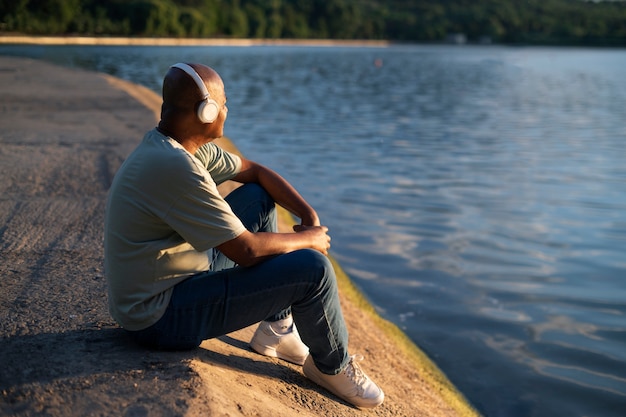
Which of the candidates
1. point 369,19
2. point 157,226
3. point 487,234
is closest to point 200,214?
point 157,226

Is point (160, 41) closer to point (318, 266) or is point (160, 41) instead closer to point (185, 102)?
point (185, 102)

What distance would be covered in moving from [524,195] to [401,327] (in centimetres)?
542

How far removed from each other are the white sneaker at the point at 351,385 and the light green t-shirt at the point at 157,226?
797mm

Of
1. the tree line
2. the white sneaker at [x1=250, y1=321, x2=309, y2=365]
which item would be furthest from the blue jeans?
the tree line

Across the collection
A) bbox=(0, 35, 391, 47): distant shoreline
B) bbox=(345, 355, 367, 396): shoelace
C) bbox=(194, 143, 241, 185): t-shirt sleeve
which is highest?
bbox=(194, 143, 241, 185): t-shirt sleeve

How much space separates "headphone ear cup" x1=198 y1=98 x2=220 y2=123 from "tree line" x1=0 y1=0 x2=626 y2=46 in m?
92.2

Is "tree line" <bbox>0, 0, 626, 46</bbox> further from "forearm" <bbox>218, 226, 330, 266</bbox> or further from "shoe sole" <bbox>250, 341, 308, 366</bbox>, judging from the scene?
"forearm" <bbox>218, 226, 330, 266</bbox>

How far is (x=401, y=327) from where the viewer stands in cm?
598

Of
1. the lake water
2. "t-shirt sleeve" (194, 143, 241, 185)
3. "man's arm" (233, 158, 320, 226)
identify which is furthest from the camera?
the lake water

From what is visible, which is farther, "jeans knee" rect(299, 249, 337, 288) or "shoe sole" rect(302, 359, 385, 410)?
"shoe sole" rect(302, 359, 385, 410)

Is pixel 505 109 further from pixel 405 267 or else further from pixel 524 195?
pixel 405 267

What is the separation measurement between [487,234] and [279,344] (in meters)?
5.30

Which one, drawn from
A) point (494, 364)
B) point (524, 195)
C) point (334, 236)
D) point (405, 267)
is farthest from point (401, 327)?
point (524, 195)

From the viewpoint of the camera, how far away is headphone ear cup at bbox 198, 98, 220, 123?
3.05 meters
